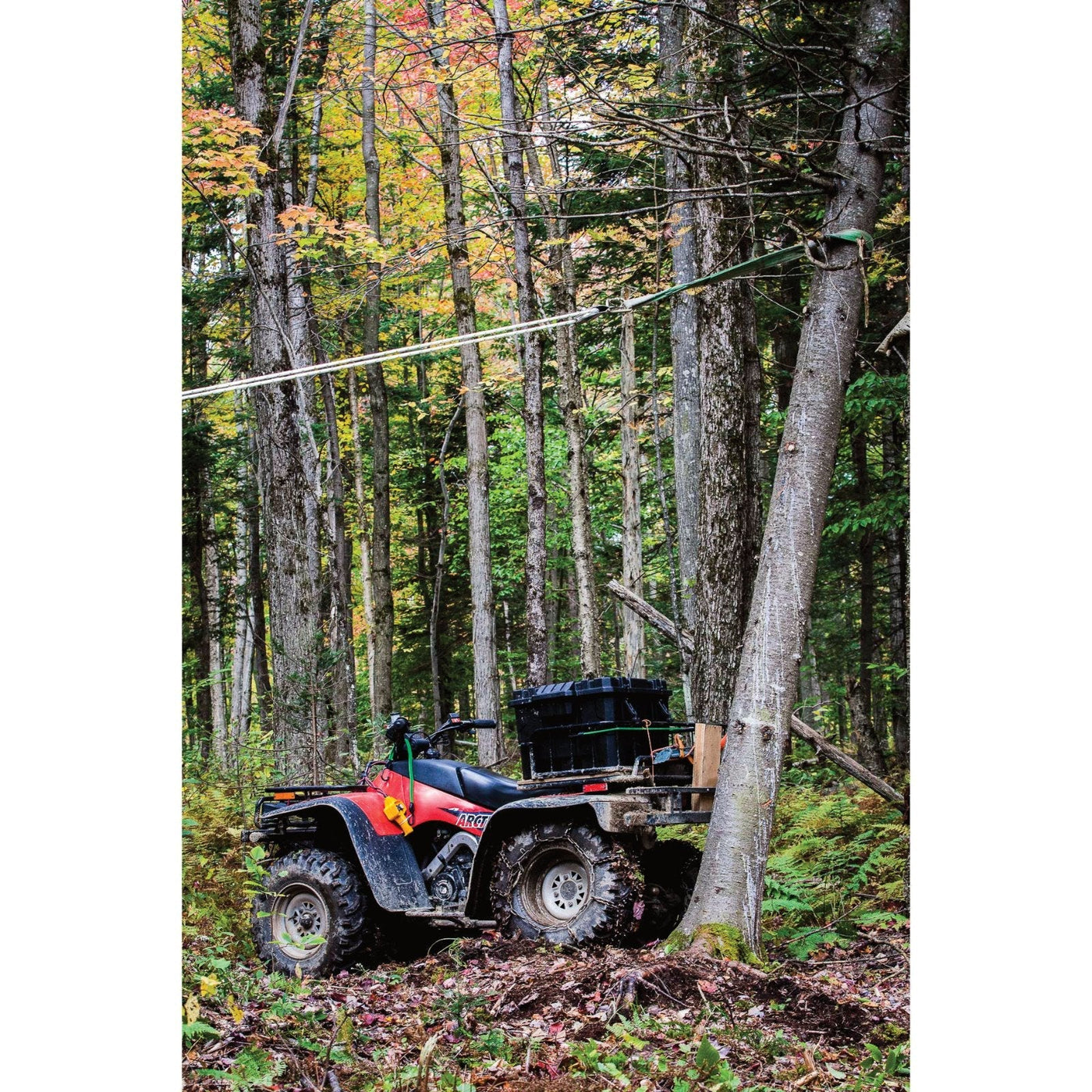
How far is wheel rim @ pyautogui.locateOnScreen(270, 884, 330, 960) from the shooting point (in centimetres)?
638

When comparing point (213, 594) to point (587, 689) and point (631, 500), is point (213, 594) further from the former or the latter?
point (587, 689)

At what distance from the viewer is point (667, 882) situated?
251 inches

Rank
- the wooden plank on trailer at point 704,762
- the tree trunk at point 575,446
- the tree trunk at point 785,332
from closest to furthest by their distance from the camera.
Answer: the wooden plank on trailer at point 704,762 < the tree trunk at point 785,332 < the tree trunk at point 575,446

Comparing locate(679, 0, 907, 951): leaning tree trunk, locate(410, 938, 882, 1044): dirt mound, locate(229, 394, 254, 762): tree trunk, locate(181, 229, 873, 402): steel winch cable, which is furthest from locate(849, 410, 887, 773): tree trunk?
locate(229, 394, 254, 762): tree trunk

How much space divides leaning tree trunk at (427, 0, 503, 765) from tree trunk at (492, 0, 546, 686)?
70cm

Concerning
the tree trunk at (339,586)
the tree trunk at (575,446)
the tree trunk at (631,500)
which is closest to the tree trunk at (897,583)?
the tree trunk at (631,500)

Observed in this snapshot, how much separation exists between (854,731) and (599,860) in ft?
20.5

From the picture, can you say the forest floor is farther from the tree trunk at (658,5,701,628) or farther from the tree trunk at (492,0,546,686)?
the tree trunk at (658,5,701,628)

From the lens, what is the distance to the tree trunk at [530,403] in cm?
1220

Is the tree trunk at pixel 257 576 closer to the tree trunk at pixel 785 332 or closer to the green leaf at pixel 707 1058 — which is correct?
the tree trunk at pixel 785 332

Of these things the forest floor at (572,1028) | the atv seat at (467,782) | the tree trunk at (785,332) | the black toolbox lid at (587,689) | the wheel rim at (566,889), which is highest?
the tree trunk at (785,332)

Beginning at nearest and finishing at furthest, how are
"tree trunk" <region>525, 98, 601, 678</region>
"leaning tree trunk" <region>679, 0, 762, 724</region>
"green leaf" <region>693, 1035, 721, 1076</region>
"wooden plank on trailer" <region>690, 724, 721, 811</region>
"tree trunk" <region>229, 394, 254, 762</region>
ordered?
"green leaf" <region>693, 1035, 721, 1076</region>
"wooden plank on trailer" <region>690, 724, 721, 811</region>
"leaning tree trunk" <region>679, 0, 762, 724</region>
"tree trunk" <region>525, 98, 601, 678</region>
"tree trunk" <region>229, 394, 254, 762</region>

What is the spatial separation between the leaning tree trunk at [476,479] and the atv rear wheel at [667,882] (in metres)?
6.29

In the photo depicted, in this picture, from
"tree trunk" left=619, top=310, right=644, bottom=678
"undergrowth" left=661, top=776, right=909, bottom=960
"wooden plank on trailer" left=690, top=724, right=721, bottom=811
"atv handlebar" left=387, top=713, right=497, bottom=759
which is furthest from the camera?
"tree trunk" left=619, top=310, right=644, bottom=678
